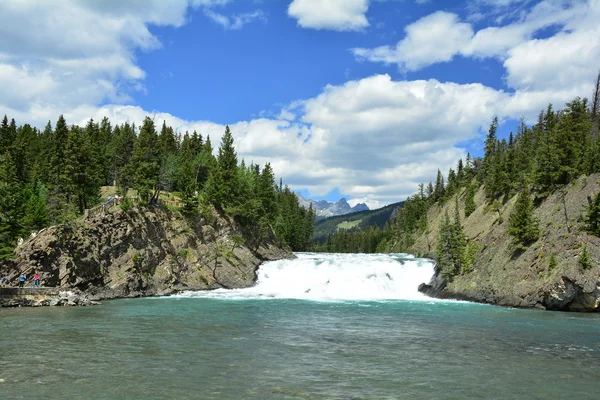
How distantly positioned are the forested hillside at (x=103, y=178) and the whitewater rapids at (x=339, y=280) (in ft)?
54.3

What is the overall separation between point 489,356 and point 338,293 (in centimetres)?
3641

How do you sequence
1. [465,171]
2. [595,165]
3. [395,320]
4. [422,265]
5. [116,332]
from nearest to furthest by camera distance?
[116,332], [395,320], [595,165], [422,265], [465,171]

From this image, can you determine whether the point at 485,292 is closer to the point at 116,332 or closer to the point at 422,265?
the point at 422,265

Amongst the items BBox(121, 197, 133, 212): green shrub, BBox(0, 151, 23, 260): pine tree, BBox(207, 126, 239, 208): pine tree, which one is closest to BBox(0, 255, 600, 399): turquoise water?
BBox(0, 151, 23, 260): pine tree

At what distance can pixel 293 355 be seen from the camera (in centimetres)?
2178

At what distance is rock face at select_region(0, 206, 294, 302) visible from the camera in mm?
45969

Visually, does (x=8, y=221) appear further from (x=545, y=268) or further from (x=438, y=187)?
(x=438, y=187)

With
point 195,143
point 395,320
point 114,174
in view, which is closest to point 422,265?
point 395,320

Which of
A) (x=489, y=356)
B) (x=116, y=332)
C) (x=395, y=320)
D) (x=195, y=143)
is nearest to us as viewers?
(x=489, y=356)

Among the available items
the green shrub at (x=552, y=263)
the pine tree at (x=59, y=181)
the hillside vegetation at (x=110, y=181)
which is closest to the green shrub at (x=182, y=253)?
the hillside vegetation at (x=110, y=181)

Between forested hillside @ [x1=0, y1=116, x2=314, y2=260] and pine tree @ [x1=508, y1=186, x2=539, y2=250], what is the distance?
148 feet

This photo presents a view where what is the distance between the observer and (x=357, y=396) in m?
15.4

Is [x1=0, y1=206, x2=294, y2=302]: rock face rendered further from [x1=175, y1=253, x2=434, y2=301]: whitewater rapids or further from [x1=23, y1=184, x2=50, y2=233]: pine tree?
[x1=23, y1=184, x2=50, y2=233]: pine tree

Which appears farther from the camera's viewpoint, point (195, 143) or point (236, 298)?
point (195, 143)
